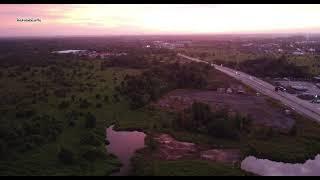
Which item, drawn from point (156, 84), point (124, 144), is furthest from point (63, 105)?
point (156, 84)

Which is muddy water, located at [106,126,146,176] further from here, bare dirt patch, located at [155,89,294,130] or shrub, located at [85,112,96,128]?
bare dirt patch, located at [155,89,294,130]

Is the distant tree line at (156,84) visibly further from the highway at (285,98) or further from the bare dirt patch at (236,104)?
the highway at (285,98)

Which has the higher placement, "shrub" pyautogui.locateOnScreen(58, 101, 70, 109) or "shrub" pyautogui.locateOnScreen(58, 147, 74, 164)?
"shrub" pyautogui.locateOnScreen(58, 101, 70, 109)

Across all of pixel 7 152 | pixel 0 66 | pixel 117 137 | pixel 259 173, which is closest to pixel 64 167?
pixel 7 152

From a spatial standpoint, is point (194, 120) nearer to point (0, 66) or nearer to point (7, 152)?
point (7, 152)

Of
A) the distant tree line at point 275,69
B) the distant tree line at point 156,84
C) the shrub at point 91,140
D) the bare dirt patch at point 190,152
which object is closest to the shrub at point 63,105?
the distant tree line at point 156,84

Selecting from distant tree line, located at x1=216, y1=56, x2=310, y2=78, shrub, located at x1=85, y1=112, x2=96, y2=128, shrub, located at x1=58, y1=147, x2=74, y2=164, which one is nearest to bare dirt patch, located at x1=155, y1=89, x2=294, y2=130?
shrub, located at x1=85, y1=112, x2=96, y2=128
